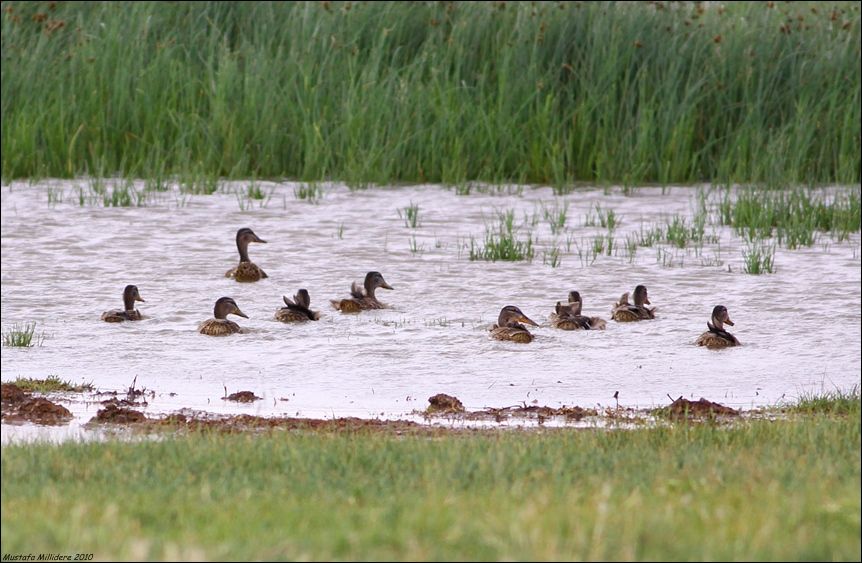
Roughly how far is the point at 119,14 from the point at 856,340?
38.8ft

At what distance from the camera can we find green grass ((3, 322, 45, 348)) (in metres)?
10.1

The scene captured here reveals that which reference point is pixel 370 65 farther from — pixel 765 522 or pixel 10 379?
pixel 765 522

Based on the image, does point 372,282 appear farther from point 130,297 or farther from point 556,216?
point 556,216

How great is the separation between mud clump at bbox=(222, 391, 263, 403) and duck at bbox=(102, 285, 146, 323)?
2529 mm

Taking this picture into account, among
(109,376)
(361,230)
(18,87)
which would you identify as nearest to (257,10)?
(18,87)

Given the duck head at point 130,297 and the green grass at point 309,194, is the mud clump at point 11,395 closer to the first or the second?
the duck head at point 130,297

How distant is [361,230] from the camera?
49.9 feet

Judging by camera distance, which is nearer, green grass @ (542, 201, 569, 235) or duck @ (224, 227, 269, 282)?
duck @ (224, 227, 269, 282)

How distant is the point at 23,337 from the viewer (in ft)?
33.3

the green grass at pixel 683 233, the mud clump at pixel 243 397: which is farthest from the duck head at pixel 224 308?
the green grass at pixel 683 233

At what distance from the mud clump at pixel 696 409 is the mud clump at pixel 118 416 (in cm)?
307

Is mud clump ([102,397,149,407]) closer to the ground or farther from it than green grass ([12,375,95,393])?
closer to the ground

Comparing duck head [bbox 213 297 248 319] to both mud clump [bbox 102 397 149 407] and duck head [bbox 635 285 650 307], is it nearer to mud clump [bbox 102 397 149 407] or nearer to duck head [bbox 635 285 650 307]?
mud clump [bbox 102 397 149 407]

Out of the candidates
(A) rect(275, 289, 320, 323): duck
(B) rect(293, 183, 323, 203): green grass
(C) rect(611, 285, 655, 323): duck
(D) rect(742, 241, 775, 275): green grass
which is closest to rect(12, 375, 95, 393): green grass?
(A) rect(275, 289, 320, 323): duck
